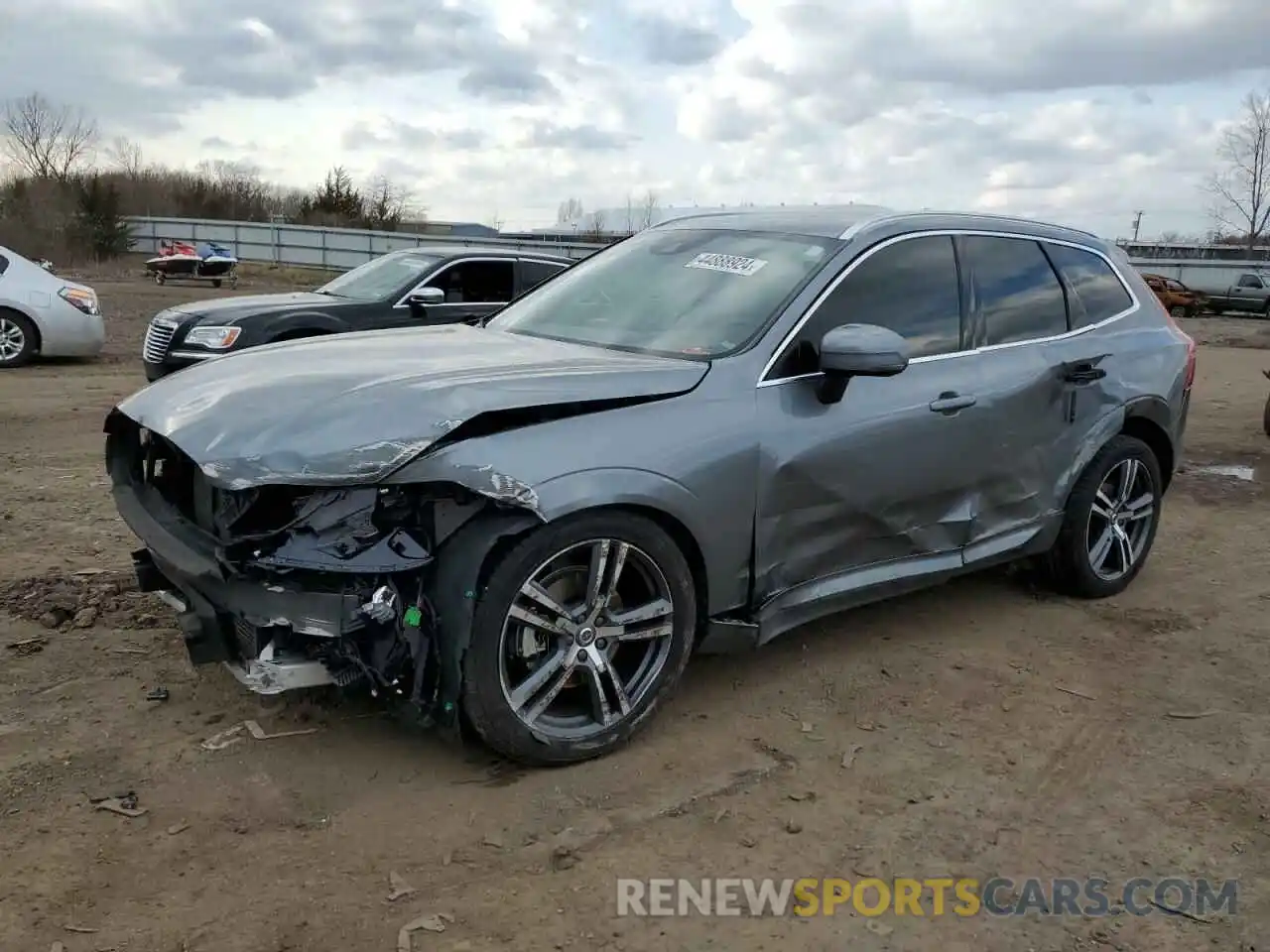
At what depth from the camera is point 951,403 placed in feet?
14.2

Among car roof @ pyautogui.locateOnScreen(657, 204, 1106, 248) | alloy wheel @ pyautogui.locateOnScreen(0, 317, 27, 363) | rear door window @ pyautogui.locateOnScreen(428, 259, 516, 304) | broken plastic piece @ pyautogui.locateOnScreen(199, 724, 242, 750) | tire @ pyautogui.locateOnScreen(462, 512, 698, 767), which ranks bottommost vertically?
broken plastic piece @ pyautogui.locateOnScreen(199, 724, 242, 750)

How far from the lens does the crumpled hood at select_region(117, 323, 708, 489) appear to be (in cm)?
311

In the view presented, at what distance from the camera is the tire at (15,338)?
12117 millimetres

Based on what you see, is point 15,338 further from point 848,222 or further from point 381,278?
point 848,222

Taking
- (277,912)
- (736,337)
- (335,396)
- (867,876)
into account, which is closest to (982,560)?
(736,337)

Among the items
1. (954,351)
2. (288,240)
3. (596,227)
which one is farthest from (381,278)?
(596,227)

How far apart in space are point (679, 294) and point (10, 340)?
10.7 meters

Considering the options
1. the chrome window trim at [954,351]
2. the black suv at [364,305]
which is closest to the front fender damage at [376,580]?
the chrome window trim at [954,351]

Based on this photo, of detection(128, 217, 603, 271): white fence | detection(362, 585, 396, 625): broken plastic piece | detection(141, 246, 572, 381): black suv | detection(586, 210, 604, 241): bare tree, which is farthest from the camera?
detection(586, 210, 604, 241): bare tree

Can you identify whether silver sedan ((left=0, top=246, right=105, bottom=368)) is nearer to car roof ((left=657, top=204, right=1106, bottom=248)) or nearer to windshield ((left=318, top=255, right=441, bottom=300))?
windshield ((left=318, top=255, right=441, bottom=300))

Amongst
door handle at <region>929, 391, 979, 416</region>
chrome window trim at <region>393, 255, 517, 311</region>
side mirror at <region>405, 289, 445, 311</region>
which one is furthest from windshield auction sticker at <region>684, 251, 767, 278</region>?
chrome window trim at <region>393, 255, 517, 311</region>

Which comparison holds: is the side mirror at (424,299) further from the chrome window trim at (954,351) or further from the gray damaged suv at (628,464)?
the chrome window trim at (954,351)

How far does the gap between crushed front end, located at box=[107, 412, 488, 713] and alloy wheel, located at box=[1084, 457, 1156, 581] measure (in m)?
3.43

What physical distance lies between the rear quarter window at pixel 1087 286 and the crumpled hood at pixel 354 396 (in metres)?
2.34
